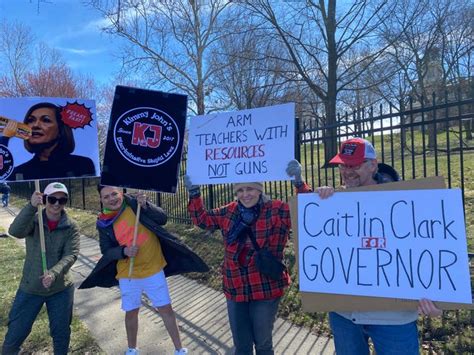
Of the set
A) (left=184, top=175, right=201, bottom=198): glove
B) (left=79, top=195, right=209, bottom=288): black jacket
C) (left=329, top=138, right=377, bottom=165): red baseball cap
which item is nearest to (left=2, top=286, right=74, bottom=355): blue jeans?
(left=79, top=195, right=209, bottom=288): black jacket

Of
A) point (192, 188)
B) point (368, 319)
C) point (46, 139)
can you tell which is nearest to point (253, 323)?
point (368, 319)

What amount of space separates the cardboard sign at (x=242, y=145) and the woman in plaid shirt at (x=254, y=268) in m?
0.15

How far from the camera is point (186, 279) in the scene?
21.4 ft

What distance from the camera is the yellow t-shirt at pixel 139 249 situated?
3607mm

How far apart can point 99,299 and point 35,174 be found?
8.68 ft

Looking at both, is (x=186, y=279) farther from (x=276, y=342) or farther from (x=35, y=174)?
(x=35, y=174)

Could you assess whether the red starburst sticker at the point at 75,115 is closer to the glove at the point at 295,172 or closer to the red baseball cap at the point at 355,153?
the glove at the point at 295,172

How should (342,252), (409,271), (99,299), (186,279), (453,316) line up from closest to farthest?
(409,271) → (342,252) → (453,316) → (99,299) → (186,279)

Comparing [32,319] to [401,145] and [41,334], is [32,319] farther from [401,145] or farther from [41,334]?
[401,145]

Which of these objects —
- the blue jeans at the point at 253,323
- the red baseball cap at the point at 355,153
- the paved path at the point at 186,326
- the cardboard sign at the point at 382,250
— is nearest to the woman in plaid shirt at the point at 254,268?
the blue jeans at the point at 253,323

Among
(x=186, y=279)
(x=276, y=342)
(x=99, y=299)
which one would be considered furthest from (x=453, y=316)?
(x=99, y=299)

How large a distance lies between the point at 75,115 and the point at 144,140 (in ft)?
3.16

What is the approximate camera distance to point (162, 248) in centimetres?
386

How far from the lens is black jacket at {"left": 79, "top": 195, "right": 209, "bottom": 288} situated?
360 centimetres
